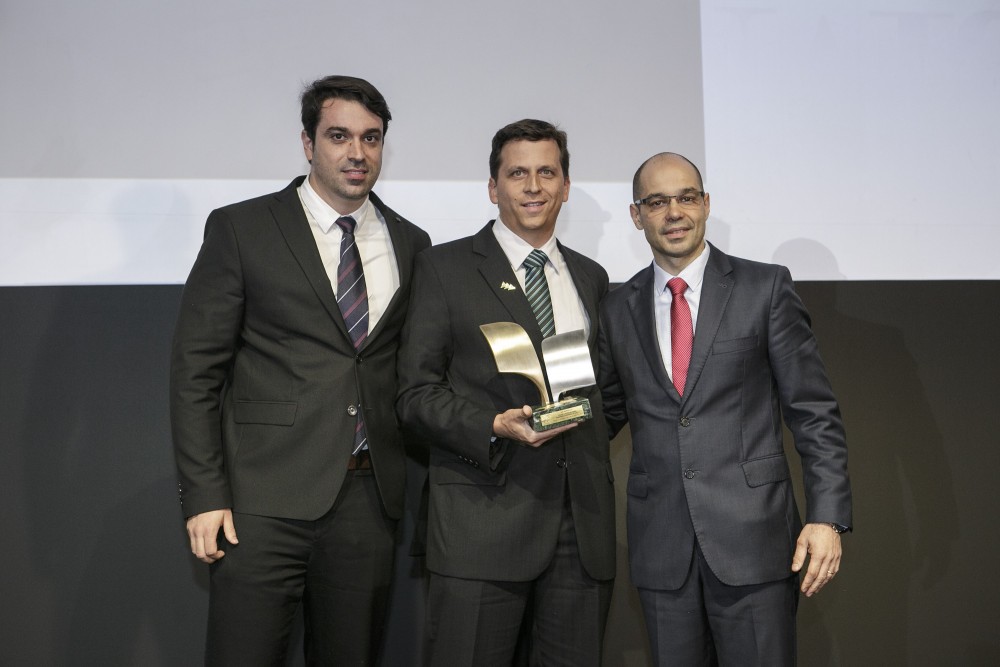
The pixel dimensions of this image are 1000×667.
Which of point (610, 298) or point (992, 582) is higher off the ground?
point (610, 298)

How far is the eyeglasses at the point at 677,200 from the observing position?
2.11 meters

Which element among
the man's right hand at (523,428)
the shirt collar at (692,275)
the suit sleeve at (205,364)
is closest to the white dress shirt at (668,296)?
the shirt collar at (692,275)

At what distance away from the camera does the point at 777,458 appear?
195 cm

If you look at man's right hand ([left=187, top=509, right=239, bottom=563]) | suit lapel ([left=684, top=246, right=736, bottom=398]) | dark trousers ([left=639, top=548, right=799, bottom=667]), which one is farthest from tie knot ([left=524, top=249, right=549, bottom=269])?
man's right hand ([left=187, top=509, right=239, bottom=563])

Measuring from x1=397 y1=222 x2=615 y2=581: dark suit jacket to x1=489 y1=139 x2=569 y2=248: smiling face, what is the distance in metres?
0.11

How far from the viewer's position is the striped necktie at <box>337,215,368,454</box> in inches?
82.8

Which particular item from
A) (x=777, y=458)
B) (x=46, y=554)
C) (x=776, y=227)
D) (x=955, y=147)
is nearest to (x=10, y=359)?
(x=46, y=554)

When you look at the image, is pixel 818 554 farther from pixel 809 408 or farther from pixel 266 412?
pixel 266 412

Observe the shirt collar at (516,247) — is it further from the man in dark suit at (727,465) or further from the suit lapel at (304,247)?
the suit lapel at (304,247)

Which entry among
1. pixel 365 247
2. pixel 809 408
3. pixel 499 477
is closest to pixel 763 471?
pixel 809 408

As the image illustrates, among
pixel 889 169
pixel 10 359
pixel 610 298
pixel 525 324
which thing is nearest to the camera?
pixel 525 324

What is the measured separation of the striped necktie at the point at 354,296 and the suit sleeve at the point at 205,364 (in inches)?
10.0

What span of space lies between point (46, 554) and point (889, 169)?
3146mm

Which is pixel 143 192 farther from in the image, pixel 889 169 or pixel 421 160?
pixel 889 169
